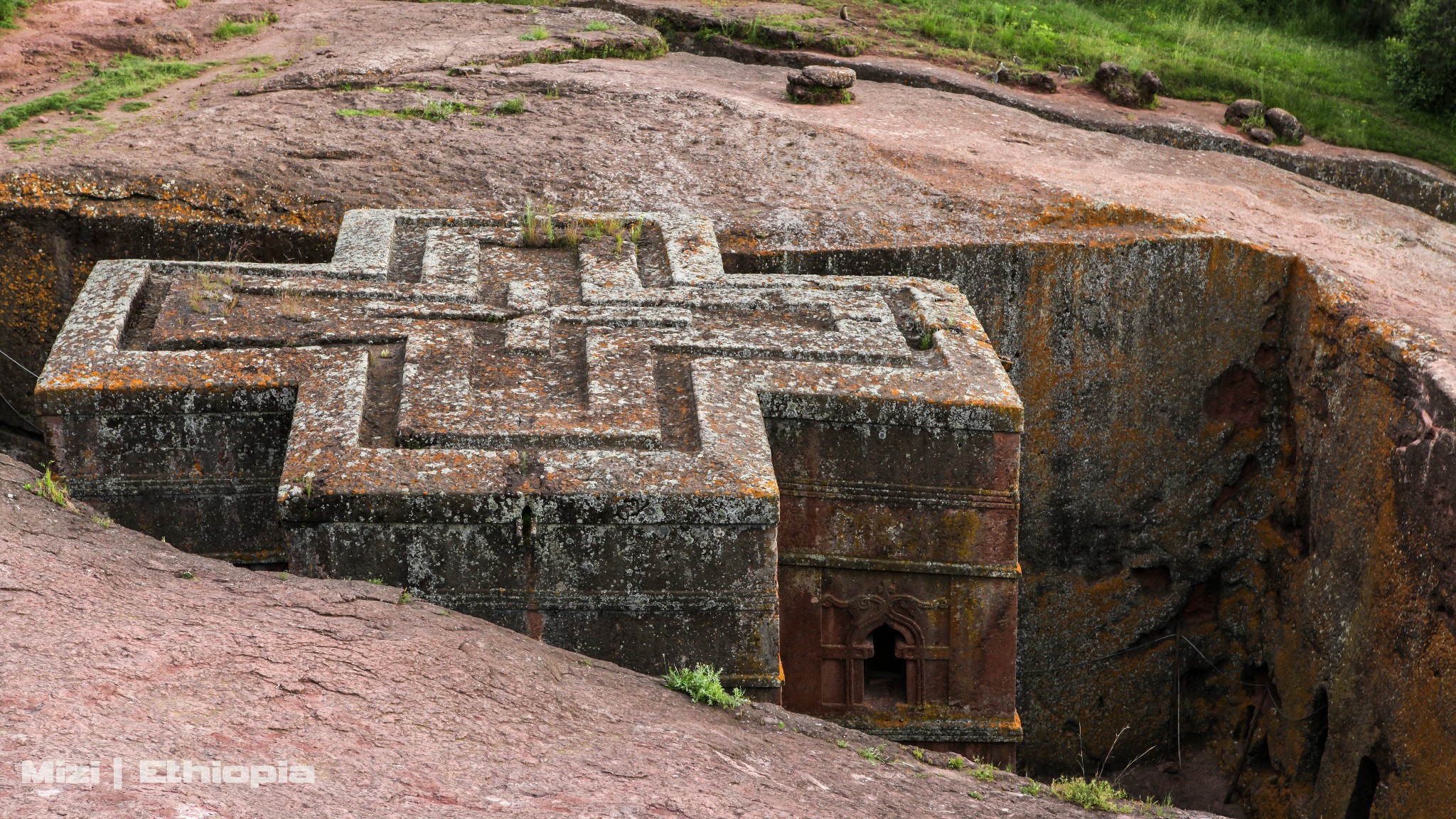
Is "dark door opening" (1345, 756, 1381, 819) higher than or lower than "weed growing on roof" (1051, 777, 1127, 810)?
lower

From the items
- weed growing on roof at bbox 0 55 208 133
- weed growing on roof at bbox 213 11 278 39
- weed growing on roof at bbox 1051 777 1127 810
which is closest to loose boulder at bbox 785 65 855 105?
weed growing on roof at bbox 0 55 208 133

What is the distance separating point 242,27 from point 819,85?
224 inches

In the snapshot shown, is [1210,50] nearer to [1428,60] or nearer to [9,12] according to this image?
[1428,60]

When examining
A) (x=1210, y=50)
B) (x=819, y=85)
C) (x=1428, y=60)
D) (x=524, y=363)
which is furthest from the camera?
(x=1210, y=50)

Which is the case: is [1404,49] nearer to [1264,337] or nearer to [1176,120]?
[1176,120]

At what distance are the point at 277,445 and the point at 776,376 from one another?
222 cm

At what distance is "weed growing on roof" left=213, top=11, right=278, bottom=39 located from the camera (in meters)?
12.2

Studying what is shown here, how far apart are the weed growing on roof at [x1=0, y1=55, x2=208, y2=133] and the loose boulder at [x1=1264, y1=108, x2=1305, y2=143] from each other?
9.65 meters

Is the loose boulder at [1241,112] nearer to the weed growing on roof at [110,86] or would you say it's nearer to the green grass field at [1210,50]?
the green grass field at [1210,50]

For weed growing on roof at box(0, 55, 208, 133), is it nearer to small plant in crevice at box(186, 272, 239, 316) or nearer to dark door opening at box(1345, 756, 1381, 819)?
small plant in crevice at box(186, 272, 239, 316)

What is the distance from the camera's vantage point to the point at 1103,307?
27.9ft

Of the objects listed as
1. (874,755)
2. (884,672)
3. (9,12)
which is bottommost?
(884,672)

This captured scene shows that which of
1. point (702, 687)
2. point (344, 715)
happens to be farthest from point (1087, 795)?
point (344, 715)

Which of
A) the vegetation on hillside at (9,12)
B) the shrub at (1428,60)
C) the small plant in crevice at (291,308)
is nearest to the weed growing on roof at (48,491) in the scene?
the small plant in crevice at (291,308)
